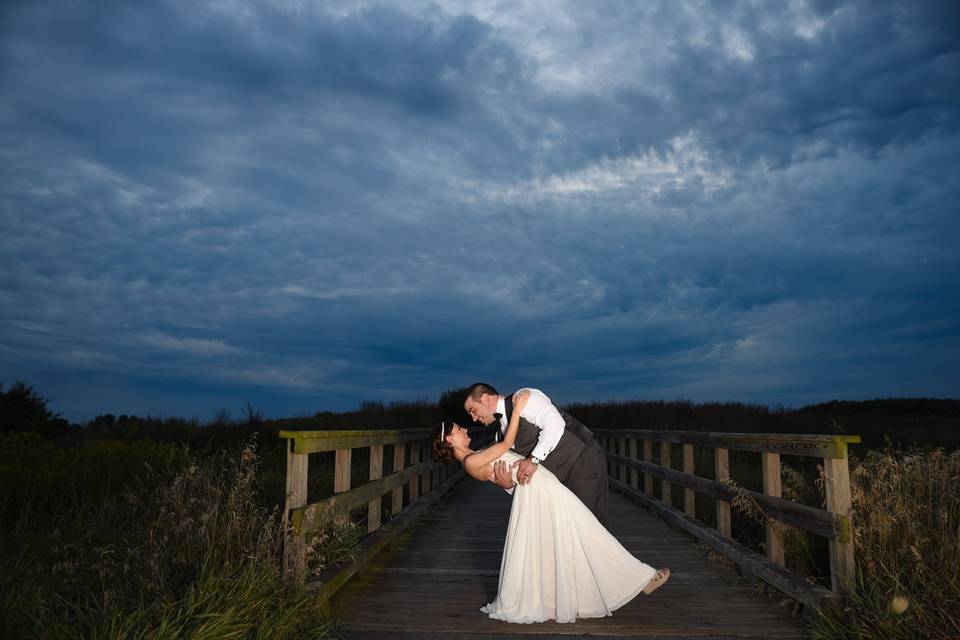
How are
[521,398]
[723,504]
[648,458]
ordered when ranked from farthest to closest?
[648,458], [723,504], [521,398]

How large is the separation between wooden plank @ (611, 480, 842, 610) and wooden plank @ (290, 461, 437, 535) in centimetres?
294

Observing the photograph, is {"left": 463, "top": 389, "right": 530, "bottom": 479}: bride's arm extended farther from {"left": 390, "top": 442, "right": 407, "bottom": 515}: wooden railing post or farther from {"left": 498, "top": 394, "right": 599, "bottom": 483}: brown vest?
{"left": 390, "top": 442, "right": 407, "bottom": 515}: wooden railing post

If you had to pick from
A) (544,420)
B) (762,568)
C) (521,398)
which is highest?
(521,398)

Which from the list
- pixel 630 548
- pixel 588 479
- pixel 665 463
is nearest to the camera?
pixel 588 479

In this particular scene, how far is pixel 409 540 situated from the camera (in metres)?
7.61

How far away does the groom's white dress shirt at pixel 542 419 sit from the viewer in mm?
4652

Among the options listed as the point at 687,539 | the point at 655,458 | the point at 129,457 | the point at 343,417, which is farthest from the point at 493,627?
the point at 343,417

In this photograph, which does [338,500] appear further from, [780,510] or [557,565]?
[780,510]

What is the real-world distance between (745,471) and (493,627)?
11068 millimetres

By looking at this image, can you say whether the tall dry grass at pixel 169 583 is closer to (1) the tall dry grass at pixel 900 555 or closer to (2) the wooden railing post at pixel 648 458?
(1) the tall dry grass at pixel 900 555

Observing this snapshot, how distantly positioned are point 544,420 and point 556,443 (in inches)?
6.5

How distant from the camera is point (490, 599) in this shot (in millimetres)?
5055

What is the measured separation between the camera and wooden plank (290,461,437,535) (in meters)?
4.38

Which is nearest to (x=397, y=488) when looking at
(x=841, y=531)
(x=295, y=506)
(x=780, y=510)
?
(x=295, y=506)
